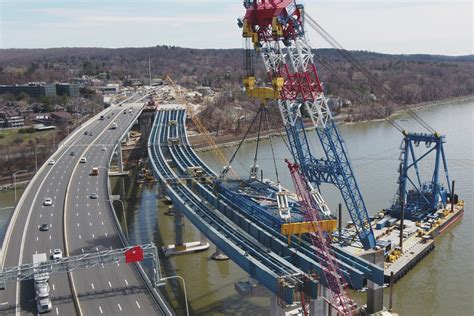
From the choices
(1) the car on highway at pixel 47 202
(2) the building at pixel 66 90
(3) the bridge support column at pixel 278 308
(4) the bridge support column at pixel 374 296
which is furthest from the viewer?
(2) the building at pixel 66 90

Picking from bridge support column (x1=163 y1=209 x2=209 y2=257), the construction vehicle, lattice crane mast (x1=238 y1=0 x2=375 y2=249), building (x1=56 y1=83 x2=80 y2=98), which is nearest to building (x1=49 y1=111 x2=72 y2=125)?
building (x1=56 y1=83 x2=80 y2=98)

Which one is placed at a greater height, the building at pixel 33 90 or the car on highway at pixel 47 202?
the building at pixel 33 90

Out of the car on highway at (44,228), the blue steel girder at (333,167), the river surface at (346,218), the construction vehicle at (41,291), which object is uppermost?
the blue steel girder at (333,167)

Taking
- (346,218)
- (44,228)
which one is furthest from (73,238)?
(346,218)

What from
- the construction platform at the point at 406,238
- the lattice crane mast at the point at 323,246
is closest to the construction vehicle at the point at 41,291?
the lattice crane mast at the point at 323,246

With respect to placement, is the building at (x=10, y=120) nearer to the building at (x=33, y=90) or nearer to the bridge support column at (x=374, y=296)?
the building at (x=33, y=90)

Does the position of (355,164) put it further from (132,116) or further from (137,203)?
(132,116)
